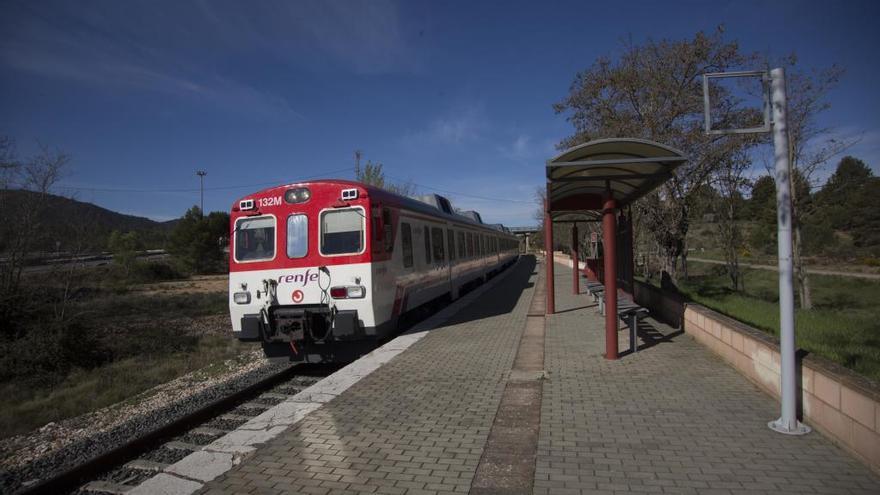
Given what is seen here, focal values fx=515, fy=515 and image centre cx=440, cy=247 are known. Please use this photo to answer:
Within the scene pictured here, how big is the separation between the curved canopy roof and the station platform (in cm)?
252

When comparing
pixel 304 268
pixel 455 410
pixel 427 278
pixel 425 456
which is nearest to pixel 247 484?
pixel 425 456

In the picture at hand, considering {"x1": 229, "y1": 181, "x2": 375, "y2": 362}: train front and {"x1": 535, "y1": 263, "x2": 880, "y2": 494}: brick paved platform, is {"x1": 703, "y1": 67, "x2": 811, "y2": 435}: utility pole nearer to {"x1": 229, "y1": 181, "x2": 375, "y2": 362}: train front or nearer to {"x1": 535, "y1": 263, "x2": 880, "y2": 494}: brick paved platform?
{"x1": 535, "y1": 263, "x2": 880, "y2": 494}: brick paved platform

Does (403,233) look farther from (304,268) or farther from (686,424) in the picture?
(686,424)

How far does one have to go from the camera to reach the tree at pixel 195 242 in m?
46.0

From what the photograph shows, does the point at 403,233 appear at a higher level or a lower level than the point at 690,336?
higher

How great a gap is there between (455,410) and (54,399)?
27.9 feet

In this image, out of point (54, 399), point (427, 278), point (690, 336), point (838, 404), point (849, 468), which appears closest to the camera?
point (849, 468)

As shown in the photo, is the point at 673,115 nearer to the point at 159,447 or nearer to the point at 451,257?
the point at 451,257

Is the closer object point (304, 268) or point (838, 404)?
point (838, 404)

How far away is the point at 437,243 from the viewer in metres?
12.1

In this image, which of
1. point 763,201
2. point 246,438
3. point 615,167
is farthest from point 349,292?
point 763,201

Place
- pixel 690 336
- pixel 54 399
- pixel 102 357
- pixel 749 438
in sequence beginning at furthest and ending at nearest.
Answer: pixel 102 357 → pixel 54 399 → pixel 690 336 → pixel 749 438

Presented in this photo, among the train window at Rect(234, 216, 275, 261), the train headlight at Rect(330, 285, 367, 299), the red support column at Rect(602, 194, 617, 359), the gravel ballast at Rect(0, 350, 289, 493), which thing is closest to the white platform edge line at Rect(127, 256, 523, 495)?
the train headlight at Rect(330, 285, 367, 299)

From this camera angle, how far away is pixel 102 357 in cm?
1328
